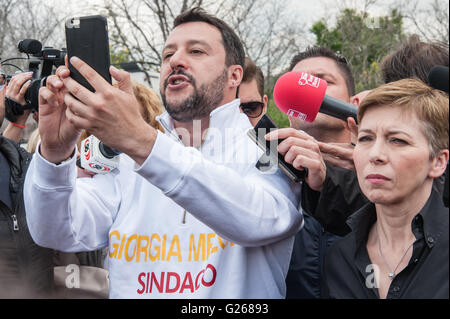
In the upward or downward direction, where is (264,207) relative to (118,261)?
upward

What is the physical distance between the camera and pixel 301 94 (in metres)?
1.91

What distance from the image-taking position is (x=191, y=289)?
1.85m

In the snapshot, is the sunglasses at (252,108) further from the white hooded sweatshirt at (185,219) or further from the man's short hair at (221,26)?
the white hooded sweatshirt at (185,219)

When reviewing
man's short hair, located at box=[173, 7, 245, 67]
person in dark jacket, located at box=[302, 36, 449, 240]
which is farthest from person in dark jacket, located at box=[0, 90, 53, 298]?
person in dark jacket, located at box=[302, 36, 449, 240]

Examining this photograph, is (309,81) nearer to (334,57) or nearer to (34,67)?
(334,57)

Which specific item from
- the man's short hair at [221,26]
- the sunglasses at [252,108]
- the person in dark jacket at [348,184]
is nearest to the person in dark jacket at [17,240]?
the man's short hair at [221,26]

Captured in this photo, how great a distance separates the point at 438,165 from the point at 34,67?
2.30 meters

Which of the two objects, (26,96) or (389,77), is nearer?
(389,77)

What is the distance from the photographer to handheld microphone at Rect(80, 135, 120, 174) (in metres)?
2.05

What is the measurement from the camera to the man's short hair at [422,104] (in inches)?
60.3

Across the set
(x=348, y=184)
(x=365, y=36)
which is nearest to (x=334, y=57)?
(x=348, y=184)
